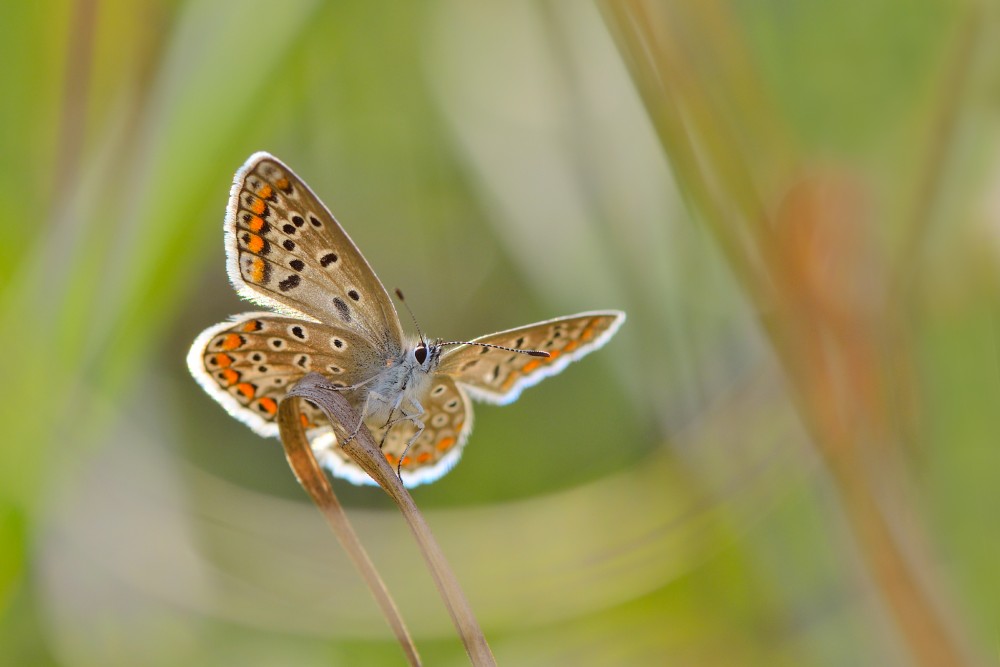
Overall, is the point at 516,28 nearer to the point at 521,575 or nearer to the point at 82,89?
the point at 82,89

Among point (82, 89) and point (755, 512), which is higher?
point (82, 89)

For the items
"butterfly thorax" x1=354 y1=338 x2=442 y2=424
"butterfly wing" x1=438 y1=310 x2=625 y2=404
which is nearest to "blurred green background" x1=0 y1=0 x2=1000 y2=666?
"butterfly wing" x1=438 y1=310 x2=625 y2=404

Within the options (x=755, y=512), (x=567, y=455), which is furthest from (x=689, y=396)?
(x=567, y=455)

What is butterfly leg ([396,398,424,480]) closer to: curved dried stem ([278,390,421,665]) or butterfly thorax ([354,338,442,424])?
butterfly thorax ([354,338,442,424])

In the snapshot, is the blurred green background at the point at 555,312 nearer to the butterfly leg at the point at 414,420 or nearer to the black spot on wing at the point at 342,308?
the black spot on wing at the point at 342,308

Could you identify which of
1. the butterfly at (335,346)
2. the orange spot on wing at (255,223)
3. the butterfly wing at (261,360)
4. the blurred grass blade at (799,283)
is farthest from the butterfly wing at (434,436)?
the blurred grass blade at (799,283)

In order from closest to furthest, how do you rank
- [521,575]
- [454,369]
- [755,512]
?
[454,369]
[755,512]
[521,575]

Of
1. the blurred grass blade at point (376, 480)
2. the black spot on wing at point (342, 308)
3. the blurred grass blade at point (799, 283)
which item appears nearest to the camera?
the blurred grass blade at point (376, 480)
